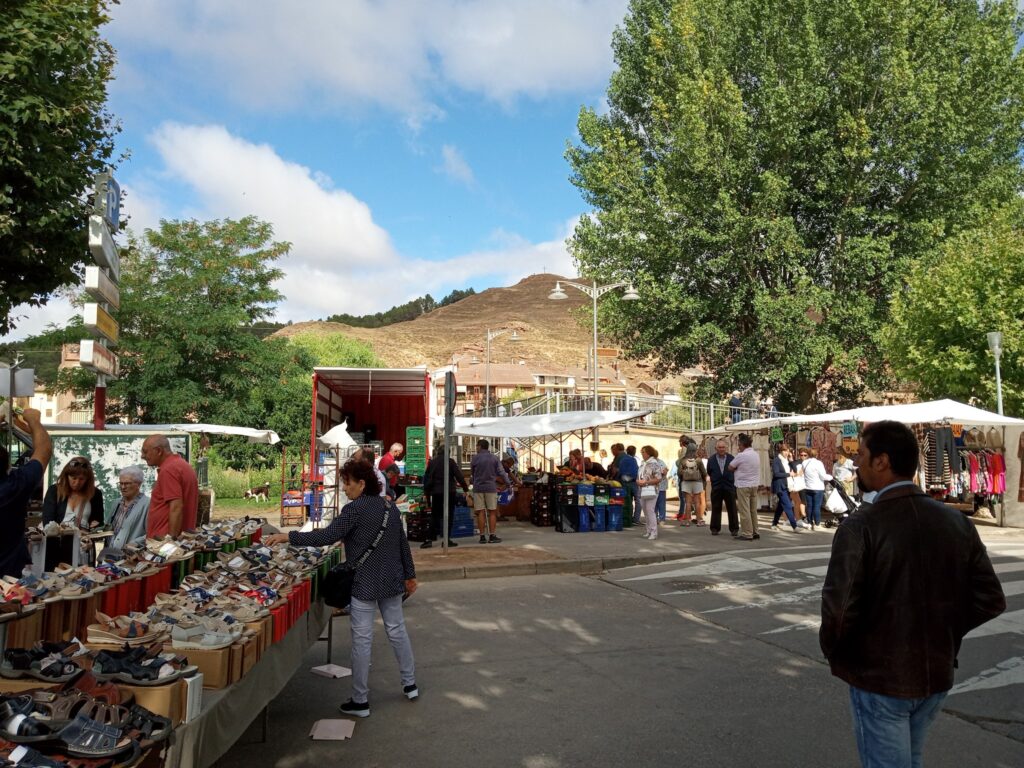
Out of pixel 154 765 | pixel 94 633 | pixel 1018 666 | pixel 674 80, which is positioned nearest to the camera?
pixel 154 765

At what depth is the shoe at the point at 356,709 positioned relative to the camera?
5609 mm

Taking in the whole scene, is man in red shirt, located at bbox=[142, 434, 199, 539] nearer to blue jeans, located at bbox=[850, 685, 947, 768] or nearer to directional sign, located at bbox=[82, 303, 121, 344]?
directional sign, located at bbox=[82, 303, 121, 344]

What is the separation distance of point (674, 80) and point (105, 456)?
25059mm

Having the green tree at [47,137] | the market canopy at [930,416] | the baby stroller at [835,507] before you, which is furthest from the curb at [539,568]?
the green tree at [47,137]

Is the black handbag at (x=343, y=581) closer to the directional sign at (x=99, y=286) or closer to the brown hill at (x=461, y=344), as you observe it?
the directional sign at (x=99, y=286)

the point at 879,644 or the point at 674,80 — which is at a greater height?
the point at 674,80

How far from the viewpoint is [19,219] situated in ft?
41.4

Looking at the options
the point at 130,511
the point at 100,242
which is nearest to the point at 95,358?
the point at 100,242

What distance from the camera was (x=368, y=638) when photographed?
18.8 feet

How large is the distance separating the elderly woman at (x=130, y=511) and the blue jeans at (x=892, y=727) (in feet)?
19.7

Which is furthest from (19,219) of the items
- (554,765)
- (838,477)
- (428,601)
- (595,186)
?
(595,186)

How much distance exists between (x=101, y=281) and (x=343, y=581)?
5.58 meters

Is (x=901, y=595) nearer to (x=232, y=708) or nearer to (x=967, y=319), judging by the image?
(x=232, y=708)

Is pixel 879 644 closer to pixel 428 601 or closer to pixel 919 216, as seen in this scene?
pixel 428 601
